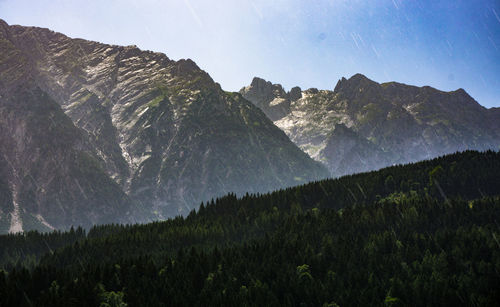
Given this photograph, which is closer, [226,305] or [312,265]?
[226,305]

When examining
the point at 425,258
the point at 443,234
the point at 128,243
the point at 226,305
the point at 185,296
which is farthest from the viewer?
the point at 128,243

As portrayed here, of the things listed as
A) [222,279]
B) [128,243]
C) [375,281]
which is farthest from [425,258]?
[128,243]

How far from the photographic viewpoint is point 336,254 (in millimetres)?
133000

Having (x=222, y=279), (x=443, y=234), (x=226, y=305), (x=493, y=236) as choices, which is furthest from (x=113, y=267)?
(x=493, y=236)

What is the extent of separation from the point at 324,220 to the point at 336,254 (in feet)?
143

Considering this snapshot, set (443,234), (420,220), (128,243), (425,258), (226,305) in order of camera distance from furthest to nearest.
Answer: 1. (128,243)
2. (420,220)
3. (443,234)
4. (425,258)
5. (226,305)

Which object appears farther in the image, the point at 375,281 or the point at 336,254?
the point at 336,254

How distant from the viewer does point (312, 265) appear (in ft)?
405

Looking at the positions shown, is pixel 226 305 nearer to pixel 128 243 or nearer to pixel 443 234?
pixel 443 234

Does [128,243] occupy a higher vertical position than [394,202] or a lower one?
lower

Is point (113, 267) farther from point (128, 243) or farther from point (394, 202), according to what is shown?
point (394, 202)

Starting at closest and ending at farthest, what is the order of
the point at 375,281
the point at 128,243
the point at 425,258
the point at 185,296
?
the point at 185,296
the point at 375,281
the point at 425,258
the point at 128,243

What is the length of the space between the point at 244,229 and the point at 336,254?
71.1 m

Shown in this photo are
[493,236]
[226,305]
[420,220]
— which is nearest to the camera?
[226,305]
